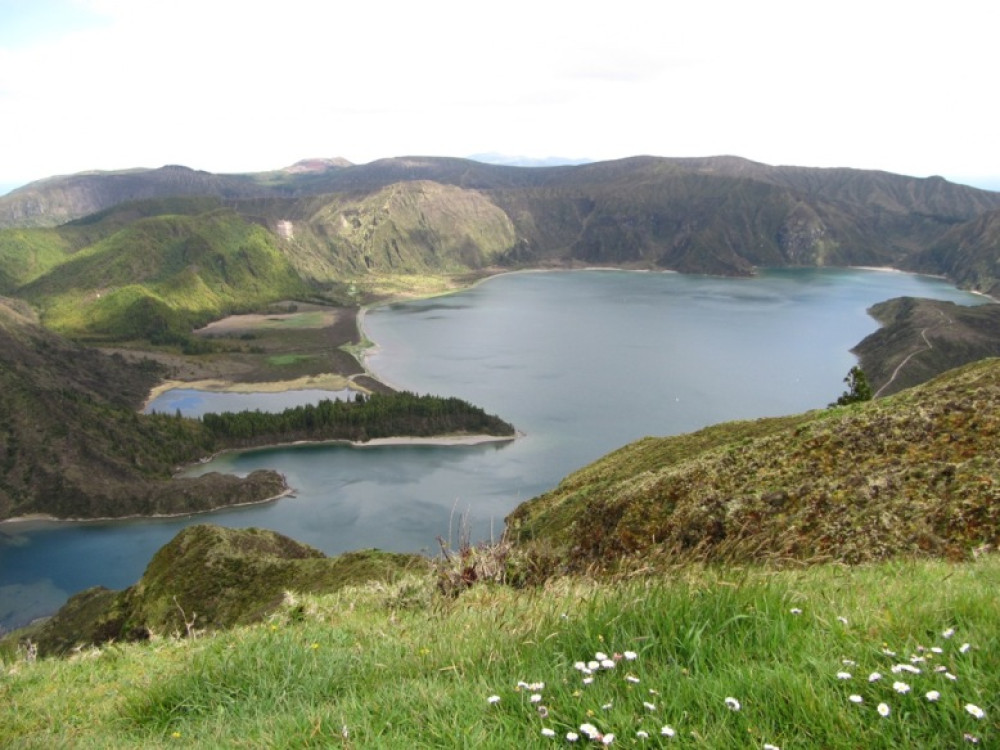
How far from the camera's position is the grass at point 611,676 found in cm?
374

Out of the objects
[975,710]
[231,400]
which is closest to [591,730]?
[975,710]

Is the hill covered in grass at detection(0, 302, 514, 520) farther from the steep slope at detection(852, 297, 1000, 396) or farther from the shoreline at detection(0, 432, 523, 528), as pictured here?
the steep slope at detection(852, 297, 1000, 396)

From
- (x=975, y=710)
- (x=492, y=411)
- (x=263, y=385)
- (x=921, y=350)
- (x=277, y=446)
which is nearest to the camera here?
(x=975, y=710)


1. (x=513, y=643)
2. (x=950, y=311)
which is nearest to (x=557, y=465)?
(x=513, y=643)

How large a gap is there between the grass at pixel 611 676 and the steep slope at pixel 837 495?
1375 mm

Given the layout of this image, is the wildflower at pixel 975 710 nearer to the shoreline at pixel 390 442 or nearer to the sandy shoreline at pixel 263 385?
the shoreline at pixel 390 442

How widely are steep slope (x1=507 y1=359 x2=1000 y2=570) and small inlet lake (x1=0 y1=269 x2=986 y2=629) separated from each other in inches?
507

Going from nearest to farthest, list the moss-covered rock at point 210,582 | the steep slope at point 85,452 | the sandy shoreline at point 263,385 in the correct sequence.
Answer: the moss-covered rock at point 210,582 < the steep slope at point 85,452 < the sandy shoreline at point 263,385

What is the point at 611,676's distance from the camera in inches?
172

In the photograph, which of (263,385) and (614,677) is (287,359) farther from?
(614,677)

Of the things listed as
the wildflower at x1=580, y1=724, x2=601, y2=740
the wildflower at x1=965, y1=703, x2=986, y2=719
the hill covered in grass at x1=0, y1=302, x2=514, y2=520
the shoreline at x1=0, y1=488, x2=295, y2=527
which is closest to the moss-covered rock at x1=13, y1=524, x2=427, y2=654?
the wildflower at x1=580, y1=724, x2=601, y2=740

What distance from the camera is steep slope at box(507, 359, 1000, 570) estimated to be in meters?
10.8

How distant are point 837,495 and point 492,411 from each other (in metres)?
98.7

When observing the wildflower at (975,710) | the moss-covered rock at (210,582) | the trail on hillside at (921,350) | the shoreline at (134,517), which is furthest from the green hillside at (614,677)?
the trail on hillside at (921,350)
